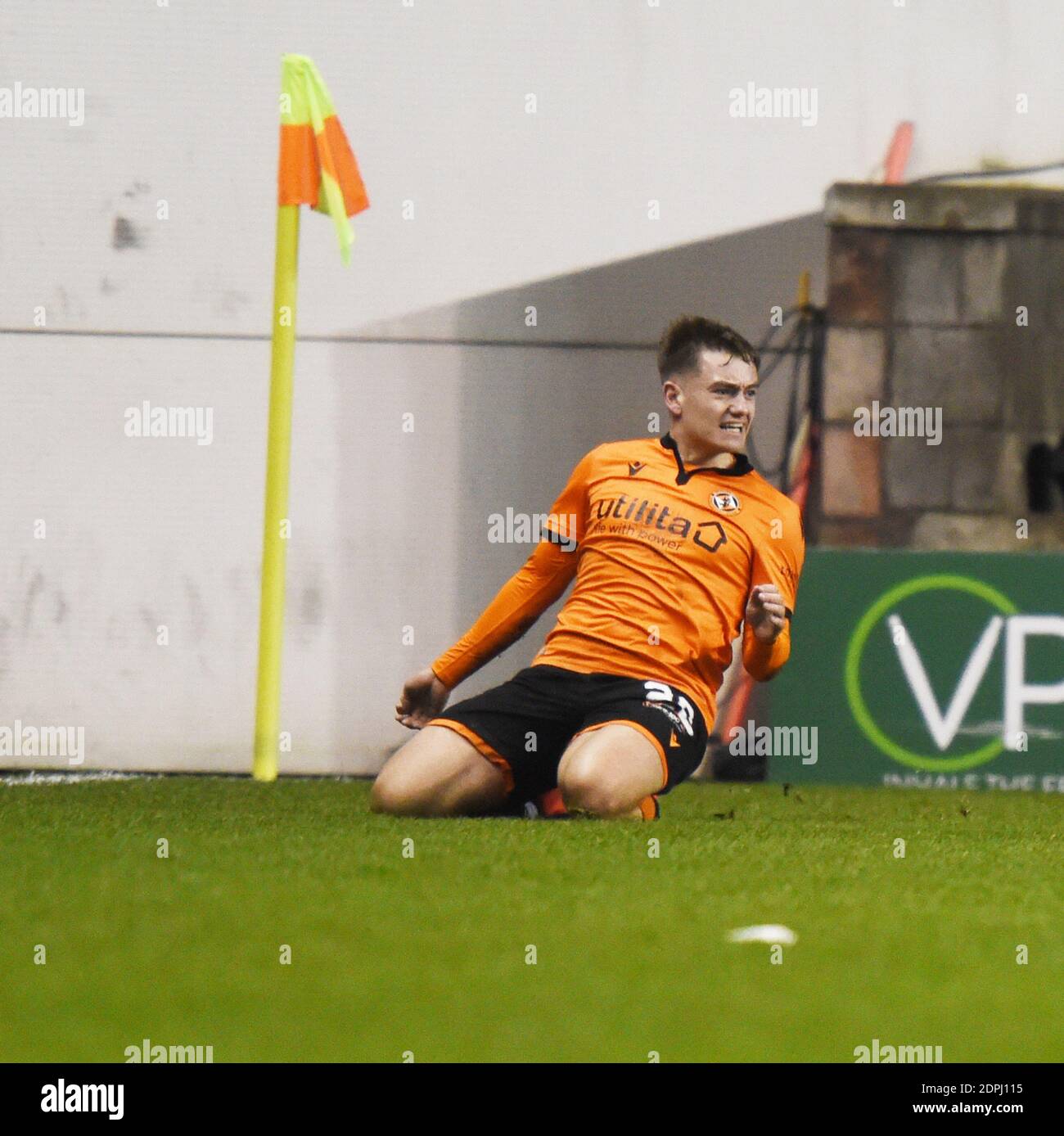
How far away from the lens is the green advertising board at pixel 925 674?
311 inches

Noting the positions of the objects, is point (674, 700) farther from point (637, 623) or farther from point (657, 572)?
point (657, 572)

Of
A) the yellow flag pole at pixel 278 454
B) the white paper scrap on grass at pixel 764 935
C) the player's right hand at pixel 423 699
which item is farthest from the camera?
the yellow flag pole at pixel 278 454

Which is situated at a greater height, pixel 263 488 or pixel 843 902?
pixel 263 488

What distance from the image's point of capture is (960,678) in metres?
7.95

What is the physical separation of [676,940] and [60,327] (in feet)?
19.3

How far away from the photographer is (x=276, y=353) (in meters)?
7.57

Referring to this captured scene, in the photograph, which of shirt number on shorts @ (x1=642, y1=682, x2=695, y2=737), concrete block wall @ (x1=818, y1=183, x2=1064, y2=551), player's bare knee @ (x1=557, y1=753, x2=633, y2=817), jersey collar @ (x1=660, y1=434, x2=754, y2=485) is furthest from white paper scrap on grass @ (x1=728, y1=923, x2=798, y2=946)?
concrete block wall @ (x1=818, y1=183, x2=1064, y2=551)

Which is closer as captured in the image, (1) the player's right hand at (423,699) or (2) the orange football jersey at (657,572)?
(2) the orange football jersey at (657,572)

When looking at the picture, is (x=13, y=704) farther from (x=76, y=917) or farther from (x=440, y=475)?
(x=76, y=917)

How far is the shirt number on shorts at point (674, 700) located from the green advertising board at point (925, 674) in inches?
84.8

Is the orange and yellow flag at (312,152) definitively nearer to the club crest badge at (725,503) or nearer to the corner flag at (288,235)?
the corner flag at (288,235)
